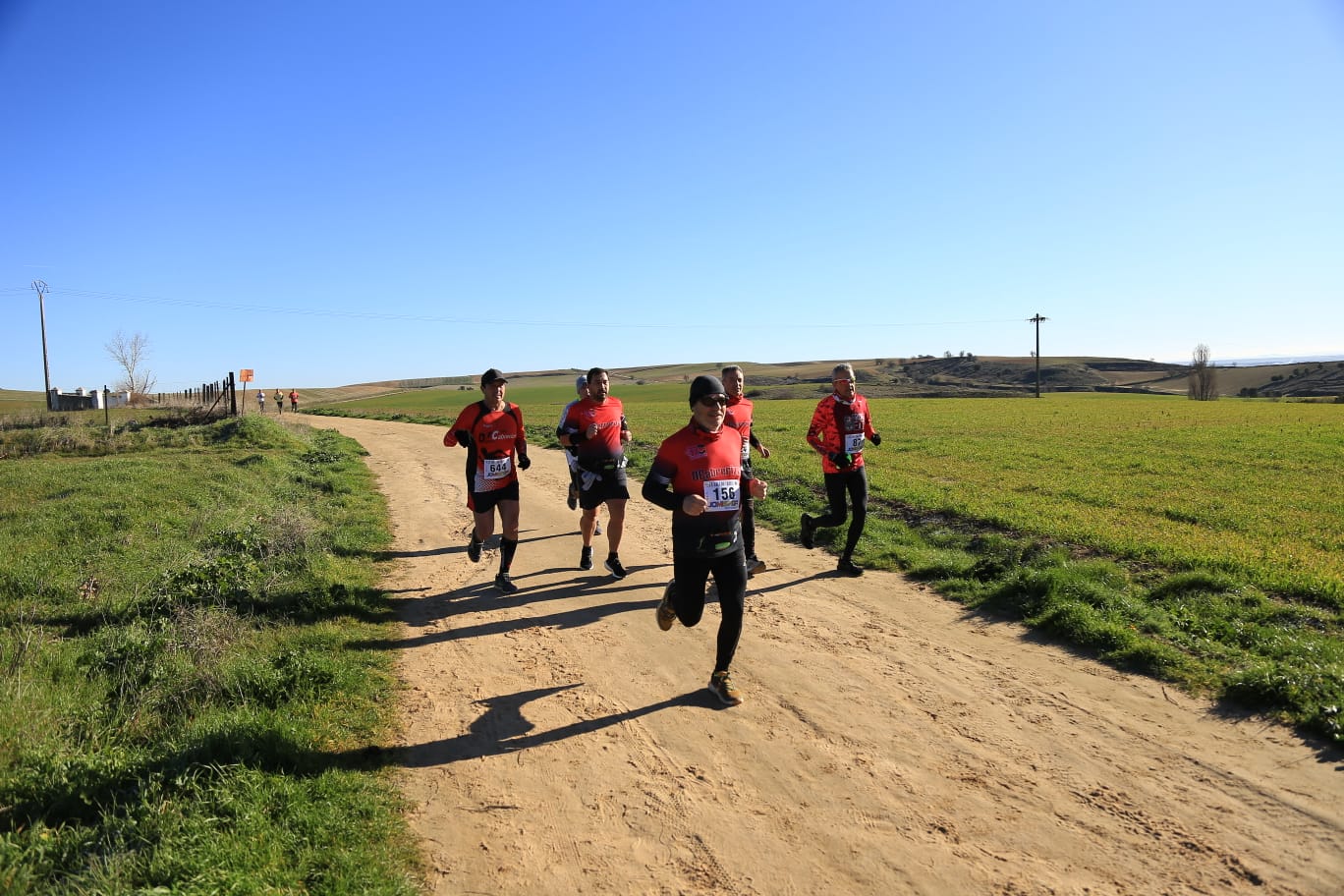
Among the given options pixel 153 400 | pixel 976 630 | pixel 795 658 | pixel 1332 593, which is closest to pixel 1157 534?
pixel 1332 593

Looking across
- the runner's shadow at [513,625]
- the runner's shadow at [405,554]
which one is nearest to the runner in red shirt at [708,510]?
the runner's shadow at [513,625]

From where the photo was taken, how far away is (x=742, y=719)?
16.3 feet

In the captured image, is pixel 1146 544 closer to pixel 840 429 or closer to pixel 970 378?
pixel 840 429

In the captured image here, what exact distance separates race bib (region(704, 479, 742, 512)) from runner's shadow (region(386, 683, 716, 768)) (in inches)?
52.3

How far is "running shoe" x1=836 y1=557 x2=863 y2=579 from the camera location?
8.52 m

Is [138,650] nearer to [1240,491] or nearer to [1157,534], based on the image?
[1157,534]

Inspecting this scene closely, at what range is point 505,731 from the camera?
16.0ft

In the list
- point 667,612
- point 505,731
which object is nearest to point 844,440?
point 667,612

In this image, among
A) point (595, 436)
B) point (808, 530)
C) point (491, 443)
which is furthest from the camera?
point (808, 530)

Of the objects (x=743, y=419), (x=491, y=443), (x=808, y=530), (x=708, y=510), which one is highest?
(x=743, y=419)

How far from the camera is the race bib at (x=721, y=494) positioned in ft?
16.9

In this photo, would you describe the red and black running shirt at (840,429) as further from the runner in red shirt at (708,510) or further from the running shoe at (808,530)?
the runner in red shirt at (708,510)

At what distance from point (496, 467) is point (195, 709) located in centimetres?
356

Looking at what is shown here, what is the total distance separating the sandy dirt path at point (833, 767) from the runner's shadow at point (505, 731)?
18 millimetres
